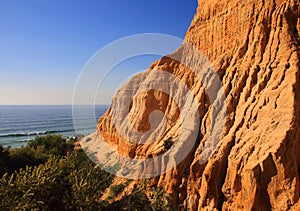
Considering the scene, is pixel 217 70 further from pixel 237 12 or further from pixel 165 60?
pixel 165 60

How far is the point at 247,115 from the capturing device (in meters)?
12.0

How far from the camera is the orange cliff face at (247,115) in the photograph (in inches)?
387

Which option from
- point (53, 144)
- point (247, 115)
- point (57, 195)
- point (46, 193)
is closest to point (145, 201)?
point (57, 195)

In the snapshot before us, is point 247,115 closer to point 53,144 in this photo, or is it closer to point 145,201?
point 145,201

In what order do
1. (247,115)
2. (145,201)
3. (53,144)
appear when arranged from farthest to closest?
1. (53,144)
2. (145,201)
3. (247,115)

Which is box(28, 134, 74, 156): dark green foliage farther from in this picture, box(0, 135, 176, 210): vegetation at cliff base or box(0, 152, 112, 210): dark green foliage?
box(0, 152, 112, 210): dark green foliage

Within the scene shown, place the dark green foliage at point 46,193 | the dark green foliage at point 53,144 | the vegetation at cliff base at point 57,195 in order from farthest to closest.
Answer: the dark green foliage at point 53,144
the vegetation at cliff base at point 57,195
the dark green foliage at point 46,193

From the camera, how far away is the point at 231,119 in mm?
13039

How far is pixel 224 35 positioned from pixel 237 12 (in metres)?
1.93

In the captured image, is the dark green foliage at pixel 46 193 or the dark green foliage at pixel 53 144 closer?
the dark green foliage at pixel 46 193

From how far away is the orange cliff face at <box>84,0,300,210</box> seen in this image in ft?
32.3

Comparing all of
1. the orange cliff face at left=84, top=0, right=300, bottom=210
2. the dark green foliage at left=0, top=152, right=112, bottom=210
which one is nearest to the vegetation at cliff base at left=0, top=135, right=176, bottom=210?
the dark green foliage at left=0, top=152, right=112, bottom=210

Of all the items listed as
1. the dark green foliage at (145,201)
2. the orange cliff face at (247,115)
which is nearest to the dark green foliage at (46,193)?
the dark green foliage at (145,201)

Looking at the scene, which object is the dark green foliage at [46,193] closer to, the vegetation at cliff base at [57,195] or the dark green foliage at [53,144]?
the vegetation at cliff base at [57,195]
